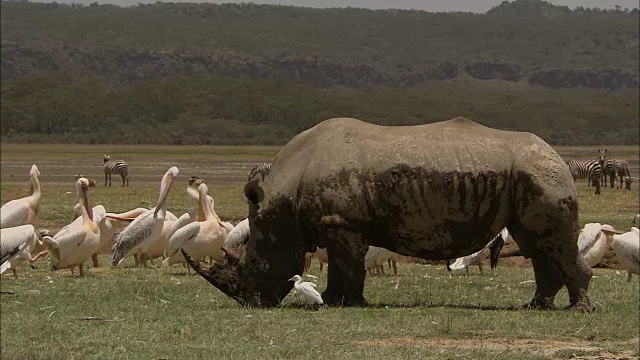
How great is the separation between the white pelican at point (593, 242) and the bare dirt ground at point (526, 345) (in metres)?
6.70

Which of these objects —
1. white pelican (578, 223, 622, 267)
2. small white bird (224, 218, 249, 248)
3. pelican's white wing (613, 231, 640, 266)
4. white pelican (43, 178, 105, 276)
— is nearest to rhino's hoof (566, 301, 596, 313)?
pelican's white wing (613, 231, 640, 266)

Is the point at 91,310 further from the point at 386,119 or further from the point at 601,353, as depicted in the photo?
the point at 386,119

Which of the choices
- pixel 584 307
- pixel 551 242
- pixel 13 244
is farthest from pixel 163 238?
pixel 584 307

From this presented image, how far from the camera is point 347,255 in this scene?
14.8m

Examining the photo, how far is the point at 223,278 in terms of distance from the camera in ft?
49.5

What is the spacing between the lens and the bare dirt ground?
450 inches

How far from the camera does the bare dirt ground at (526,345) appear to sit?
1142 cm

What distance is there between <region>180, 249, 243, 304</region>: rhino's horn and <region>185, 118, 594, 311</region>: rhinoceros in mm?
11

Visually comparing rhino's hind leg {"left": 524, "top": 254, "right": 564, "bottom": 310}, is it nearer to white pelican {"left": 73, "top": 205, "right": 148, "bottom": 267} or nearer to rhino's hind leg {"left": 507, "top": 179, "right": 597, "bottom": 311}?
rhino's hind leg {"left": 507, "top": 179, "right": 597, "bottom": 311}

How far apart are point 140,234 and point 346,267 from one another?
227 inches

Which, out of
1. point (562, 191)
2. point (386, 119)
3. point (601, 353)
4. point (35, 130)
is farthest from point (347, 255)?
point (386, 119)

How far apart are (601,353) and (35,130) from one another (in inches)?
4523

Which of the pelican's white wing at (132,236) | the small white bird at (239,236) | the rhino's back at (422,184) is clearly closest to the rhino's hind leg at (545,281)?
the rhino's back at (422,184)

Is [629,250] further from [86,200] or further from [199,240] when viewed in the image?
[86,200]
